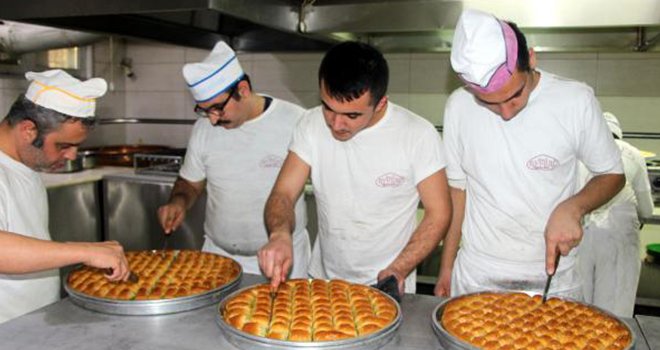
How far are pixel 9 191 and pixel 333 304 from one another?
39.1 inches

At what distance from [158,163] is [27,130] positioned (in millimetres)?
2630

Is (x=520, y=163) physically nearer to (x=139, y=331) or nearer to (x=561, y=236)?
(x=561, y=236)

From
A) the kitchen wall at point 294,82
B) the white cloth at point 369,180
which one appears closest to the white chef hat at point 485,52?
the white cloth at point 369,180

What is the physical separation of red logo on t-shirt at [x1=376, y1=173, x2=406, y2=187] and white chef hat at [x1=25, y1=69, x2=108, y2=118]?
0.93 metres

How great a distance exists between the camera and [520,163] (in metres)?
1.80

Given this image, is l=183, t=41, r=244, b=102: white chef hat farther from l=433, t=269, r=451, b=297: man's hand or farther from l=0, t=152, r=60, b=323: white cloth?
l=433, t=269, r=451, b=297: man's hand

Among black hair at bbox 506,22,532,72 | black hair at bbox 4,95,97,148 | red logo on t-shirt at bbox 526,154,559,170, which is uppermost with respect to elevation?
black hair at bbox 506,22,532,72

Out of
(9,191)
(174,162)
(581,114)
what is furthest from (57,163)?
(174,162)

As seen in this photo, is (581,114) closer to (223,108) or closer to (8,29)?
(223,108)

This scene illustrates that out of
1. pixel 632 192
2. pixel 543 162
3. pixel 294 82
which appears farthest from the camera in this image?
pixel 294 82

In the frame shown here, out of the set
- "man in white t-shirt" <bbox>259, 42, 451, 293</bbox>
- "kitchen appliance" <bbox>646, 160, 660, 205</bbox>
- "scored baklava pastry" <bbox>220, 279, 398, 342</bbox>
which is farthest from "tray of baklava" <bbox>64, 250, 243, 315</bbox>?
"kitchen appliance" <bbox>646, 160, 660, 205</bbox>

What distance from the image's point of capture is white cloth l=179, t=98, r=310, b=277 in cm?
240

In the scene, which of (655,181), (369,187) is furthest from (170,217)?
(655,181)

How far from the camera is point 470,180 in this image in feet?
6.33
